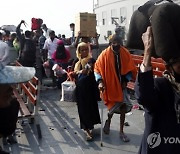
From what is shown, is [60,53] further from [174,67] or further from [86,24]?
[174,67]

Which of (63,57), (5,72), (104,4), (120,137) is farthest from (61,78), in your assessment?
(104,4)

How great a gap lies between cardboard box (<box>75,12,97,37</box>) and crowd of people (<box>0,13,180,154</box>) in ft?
0.83

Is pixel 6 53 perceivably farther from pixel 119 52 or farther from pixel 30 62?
pixel 119 52

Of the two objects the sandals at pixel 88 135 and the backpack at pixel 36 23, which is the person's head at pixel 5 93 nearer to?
the sandals at pixel 88 135

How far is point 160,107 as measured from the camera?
2.30 metres

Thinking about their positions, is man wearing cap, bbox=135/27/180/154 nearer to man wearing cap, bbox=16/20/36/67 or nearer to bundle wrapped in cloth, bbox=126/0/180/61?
bundle wrapped in cloth, bbox=126/0/180/61

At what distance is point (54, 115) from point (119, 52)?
2598 millimetres

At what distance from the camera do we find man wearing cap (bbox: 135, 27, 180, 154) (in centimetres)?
223

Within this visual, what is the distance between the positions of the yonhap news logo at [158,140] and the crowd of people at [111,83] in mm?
21

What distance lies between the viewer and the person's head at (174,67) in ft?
6.86

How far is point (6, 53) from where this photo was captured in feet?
25.7

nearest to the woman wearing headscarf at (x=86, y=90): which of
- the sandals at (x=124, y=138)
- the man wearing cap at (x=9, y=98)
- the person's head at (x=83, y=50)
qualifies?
the person's head at (x=83, y=50)

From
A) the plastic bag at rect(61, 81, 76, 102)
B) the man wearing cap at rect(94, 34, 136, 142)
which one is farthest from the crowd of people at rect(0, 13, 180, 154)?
the plastic bag at rect(61, 81, 76, 102)

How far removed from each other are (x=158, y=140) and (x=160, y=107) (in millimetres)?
221
